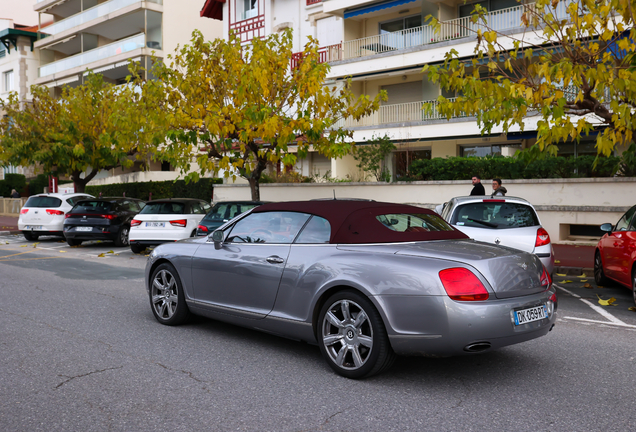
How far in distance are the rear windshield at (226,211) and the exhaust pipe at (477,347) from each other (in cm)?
929

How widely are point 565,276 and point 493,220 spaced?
3.59m

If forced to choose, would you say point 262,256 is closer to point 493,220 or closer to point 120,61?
point 493,220

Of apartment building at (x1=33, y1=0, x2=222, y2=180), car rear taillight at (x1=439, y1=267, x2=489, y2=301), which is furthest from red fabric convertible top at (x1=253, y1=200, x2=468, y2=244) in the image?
apartment building at (x1=33, y1=0, x2=222, y2=180)

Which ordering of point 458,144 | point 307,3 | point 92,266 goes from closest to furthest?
point 92,266 < point 458,144 < point 307,3

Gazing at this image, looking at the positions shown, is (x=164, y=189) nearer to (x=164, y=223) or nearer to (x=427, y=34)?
(x=427, y=34)

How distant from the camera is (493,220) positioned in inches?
369

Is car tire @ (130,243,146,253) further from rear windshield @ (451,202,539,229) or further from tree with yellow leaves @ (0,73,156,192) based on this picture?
rear windshield @ (451,202,539,229)

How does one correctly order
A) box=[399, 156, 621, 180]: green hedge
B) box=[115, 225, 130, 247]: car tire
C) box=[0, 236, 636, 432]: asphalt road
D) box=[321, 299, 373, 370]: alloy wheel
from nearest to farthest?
box=[0, 236, 636, 432]: asphalt road, box=[321, 299, 373, 370]: alloy wheel, box=[399, 156, 621, 180]: green hedge, box=[115, 225, 130, 247]: car tire

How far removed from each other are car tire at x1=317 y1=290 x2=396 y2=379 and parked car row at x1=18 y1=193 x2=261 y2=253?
8332 mm

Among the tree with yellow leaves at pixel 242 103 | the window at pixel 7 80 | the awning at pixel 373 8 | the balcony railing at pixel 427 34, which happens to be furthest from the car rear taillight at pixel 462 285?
the window at pixel 7 80

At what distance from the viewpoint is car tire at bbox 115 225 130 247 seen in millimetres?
17308

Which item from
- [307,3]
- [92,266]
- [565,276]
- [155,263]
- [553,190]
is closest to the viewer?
[155,263]

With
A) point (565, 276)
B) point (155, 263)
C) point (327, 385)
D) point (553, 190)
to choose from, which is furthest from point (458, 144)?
point (327, 385)

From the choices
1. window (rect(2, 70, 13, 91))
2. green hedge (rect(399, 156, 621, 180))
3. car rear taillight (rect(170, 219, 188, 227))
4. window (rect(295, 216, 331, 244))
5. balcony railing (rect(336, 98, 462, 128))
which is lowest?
car rear taillight (rect(170, 219, 188, 227))
